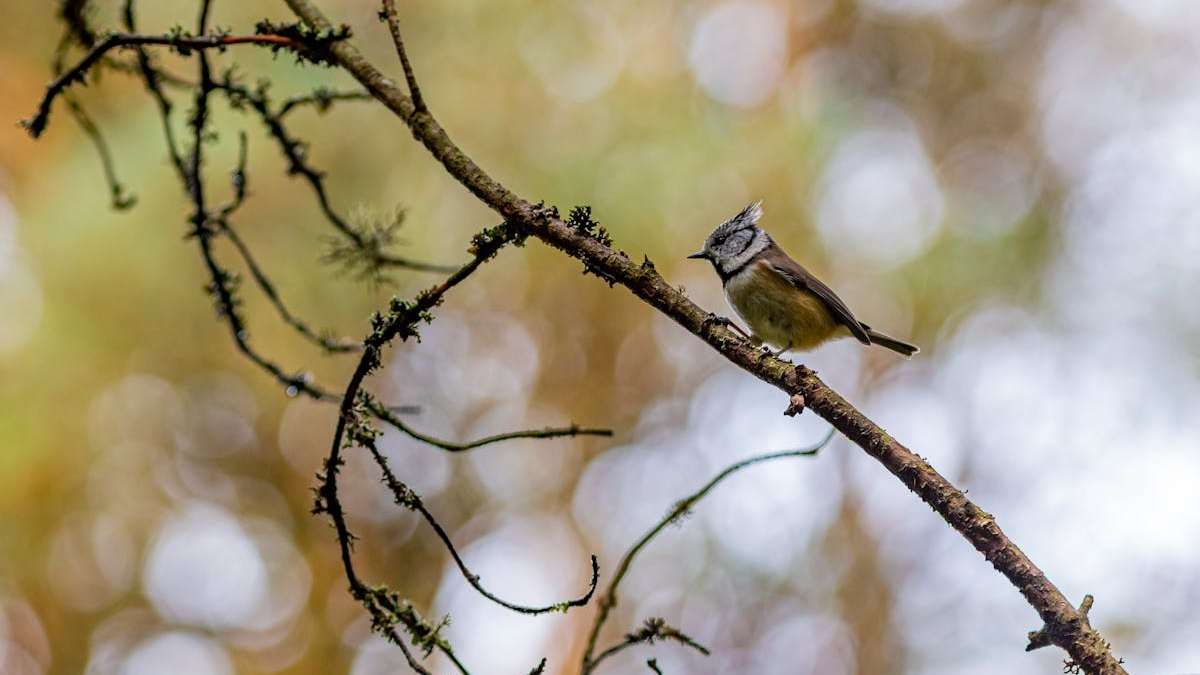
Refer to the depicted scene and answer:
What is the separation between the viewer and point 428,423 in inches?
219

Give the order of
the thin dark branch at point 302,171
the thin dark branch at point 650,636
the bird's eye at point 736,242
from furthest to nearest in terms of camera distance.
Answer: the bird's eye at point 736,242 < the thin dark branch at point 302,171 < the thin dark branch at point 650,636

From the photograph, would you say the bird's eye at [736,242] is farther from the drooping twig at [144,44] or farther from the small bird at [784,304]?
the drooping twig at [144,44]

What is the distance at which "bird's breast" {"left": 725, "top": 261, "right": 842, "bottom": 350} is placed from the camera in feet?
10.6

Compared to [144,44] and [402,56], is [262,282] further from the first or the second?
[402,56]

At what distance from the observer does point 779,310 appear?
3223 millimetres

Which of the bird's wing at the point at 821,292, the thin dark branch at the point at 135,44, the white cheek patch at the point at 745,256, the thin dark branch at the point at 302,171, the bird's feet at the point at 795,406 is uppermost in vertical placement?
the white cheek patch at the point at 745,256

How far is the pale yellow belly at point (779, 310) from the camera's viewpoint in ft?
10.6

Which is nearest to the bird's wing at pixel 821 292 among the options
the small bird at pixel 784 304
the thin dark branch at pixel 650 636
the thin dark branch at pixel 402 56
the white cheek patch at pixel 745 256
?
the small bird at pixel 784 304

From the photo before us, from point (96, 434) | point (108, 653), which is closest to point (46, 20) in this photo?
point (96, 434)

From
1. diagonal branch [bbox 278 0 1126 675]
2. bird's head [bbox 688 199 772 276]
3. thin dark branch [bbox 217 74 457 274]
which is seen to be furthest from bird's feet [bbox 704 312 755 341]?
bird's head [bbox 688 199 772 276]

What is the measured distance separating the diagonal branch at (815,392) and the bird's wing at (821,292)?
73.7 inches

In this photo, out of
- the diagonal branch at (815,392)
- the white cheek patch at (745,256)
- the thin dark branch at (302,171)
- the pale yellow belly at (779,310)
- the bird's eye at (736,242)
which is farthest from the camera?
the bird's eye at (736,242)

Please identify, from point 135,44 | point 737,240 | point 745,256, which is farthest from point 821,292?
point 135,44

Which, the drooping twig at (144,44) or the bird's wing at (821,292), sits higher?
the bird's wing at (821,292)
